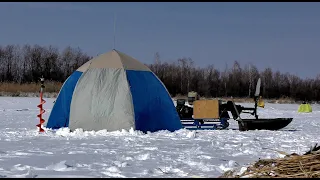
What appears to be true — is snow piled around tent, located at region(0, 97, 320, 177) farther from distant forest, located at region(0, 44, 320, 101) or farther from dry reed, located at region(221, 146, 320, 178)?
distant forest, located at region(0, 44, 320, 101)

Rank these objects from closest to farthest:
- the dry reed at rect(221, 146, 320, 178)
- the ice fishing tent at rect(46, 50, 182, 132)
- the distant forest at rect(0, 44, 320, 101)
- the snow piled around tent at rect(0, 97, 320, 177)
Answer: the dry reed at rect(221, 146, 320, 178)
the snow piled around tent at rect(0, 97, 320, 177)
the ice fishing tent at rect(46, 50, 182, 132)
the distant forest at rect(0, 44, 320, 101)

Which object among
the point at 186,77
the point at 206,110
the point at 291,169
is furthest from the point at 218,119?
the point at 186,77

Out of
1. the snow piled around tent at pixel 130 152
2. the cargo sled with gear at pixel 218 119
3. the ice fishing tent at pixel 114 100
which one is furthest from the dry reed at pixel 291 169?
the cargo sled with gear at pixel 218 119

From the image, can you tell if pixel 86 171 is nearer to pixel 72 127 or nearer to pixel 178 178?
pixel 178 178

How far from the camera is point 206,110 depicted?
46.4ft

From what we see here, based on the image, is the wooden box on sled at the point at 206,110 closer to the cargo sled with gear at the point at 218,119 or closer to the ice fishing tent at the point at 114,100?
the cargo sled with gear at the point at 218,119

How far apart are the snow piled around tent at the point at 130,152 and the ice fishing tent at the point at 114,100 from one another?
417mm

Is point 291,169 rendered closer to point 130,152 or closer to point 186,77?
point 130,152

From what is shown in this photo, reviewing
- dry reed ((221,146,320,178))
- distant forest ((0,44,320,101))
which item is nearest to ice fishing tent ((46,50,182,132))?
dry reed ((221,146,320,178))

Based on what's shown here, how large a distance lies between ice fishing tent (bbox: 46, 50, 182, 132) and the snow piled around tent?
417 millimetres

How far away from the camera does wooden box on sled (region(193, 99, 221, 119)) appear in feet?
46.2

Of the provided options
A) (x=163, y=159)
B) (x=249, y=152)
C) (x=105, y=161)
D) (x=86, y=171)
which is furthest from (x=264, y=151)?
(x=86, y=171)

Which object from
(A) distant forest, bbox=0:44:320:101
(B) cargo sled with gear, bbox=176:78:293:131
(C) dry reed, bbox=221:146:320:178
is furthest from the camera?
(A) distant forest, bbox=0:44:320:101

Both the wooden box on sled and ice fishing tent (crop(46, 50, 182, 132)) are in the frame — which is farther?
the wooden box on sled
